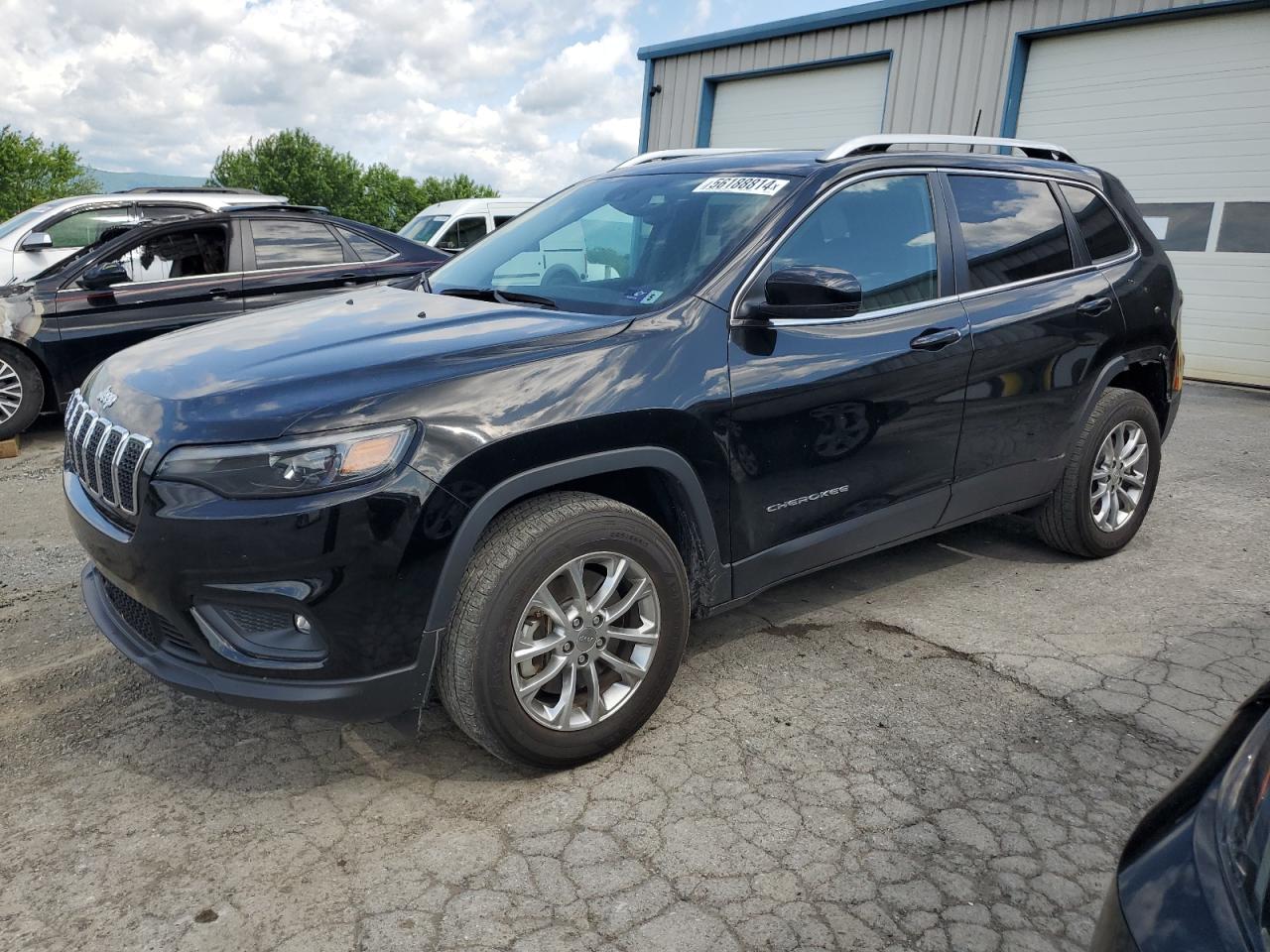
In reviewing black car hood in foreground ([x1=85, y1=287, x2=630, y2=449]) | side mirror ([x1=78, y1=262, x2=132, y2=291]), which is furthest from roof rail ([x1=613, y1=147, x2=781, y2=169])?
side mirror ([x1=78, y1=262, x2=132, y2=291])

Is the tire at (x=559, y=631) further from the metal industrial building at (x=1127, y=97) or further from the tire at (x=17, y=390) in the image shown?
the metal industrial building at (x=1127, y=97)

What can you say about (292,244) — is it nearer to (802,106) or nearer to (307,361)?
(307,361)

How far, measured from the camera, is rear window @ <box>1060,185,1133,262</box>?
436cm

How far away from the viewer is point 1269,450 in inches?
289

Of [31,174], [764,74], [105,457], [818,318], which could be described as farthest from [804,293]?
A: [31,174]

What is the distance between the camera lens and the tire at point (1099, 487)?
14.1 feet

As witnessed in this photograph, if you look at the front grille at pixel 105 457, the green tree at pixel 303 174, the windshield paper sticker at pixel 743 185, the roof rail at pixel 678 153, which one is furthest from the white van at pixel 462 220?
the green tree at pixel 303 174

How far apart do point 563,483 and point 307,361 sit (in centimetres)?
77

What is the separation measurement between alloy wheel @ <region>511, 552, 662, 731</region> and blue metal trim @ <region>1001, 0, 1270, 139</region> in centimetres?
1033

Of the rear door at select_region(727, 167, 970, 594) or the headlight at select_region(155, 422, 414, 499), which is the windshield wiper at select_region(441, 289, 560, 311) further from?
the headlight at select_region(155, 422, 414, 499)

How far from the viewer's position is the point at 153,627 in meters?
2.68

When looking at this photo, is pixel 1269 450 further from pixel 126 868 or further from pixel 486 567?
pixel 126 868

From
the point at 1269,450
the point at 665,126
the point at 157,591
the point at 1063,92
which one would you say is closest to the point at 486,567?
the point at 157,591

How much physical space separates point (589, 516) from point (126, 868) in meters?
1.44
